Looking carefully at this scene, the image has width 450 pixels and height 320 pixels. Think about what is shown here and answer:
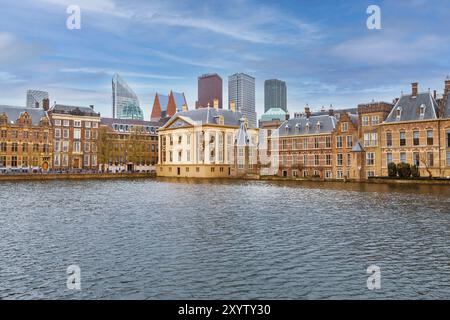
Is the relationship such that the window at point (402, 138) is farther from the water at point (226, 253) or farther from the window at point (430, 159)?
the water at point (226, 253)

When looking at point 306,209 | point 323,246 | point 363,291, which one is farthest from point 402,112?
point 363,291

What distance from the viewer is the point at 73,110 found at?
12862 cm

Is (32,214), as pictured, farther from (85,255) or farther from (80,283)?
(80,283)

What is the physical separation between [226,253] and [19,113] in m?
113

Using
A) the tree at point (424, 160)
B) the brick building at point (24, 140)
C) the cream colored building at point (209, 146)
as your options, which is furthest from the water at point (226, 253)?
the brick building at point (24, 140)

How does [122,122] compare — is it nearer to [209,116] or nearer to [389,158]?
[209,116]

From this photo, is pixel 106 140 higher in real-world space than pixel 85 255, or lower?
higher

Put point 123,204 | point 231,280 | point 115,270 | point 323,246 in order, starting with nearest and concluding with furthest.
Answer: point 231,280 < point 115,270 < point 323,246 < point 123,204

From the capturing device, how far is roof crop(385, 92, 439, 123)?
2950 inches

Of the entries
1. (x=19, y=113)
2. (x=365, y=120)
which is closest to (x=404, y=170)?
(x=365, y=120)

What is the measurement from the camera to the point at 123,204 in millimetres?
41281

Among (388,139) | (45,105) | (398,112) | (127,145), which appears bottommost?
(388,139)

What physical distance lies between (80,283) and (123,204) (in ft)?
84.2
